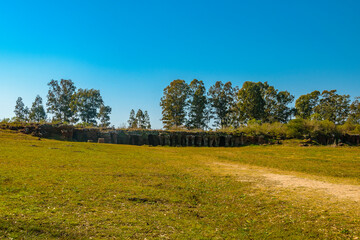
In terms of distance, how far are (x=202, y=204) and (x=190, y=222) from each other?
1993mm

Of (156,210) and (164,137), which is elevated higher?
(164,137)

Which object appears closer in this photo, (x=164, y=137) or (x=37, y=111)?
(x=164, y=137)

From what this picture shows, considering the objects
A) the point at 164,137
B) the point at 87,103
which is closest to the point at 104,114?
the point at 87,103

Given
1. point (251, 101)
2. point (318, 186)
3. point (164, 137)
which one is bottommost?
point (318, 186)

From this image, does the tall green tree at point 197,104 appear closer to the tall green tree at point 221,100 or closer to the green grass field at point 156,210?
the tall green tree at point 221,100

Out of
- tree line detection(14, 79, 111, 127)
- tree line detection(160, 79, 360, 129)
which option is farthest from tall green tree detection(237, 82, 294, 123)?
tree line detection(14, 79, 111, 127)

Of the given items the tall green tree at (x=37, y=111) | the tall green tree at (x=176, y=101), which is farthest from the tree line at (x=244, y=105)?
the tall green tree at (x=37, y=111)

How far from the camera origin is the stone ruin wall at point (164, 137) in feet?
128

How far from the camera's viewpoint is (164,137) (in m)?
43.7

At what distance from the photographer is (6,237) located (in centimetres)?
520

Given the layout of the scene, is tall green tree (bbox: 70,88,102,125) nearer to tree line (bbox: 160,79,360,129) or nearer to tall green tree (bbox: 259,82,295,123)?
tree line (bbox: 160,79,360,129)

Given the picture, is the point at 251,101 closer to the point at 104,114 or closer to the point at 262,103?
the point at 262,103

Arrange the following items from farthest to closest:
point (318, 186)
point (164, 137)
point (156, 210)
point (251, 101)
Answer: point (251, 101) < point (164, 137) < point (318, 186) < point (156, 210)

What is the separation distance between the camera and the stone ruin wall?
128 feet
